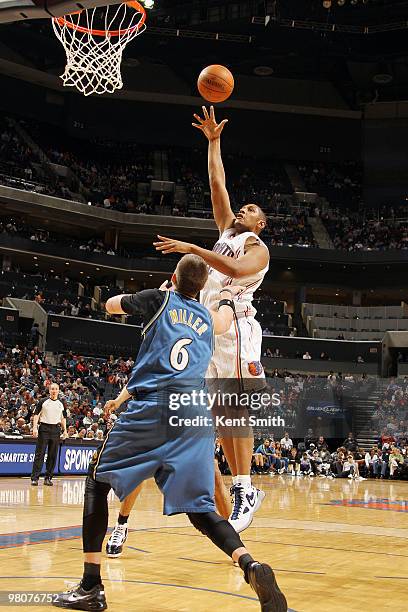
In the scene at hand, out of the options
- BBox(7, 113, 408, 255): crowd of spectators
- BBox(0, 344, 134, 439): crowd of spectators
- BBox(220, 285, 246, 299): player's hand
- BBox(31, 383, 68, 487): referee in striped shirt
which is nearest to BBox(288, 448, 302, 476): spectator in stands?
BBox(0, 344, 134, 439): crowd of spectators

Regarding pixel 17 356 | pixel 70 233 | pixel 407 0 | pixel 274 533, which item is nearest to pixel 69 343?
pixel 17 356

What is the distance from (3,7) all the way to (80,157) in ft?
112

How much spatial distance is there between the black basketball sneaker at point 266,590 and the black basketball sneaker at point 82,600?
30.1 inches

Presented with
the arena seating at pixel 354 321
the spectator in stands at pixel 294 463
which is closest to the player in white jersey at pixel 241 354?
the spectator in stands at pixel 294 463

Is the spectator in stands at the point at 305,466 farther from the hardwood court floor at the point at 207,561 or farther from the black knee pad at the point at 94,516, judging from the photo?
the black knee pad at the point at 94,516

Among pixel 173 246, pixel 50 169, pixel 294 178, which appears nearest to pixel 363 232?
pixel 294 178

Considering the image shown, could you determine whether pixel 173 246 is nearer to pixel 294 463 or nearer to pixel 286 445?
pixel 286 445

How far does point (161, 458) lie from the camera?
344 centimetres

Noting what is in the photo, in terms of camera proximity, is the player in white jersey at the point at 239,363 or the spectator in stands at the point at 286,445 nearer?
the player in white jersey at the point at 239,363

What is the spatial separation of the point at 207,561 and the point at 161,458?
1.91 metres

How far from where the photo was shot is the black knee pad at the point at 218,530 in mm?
3346

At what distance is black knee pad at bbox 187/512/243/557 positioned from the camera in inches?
132

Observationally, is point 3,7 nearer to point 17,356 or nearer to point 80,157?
point 17,356

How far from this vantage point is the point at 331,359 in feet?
107
